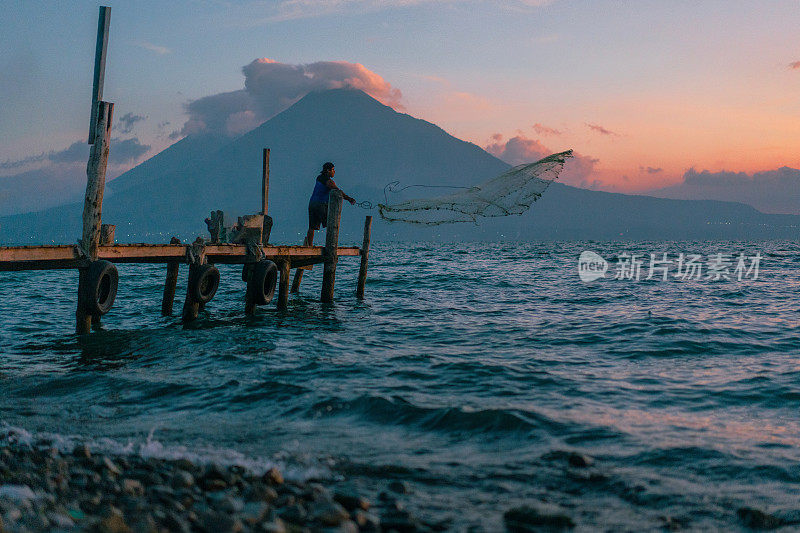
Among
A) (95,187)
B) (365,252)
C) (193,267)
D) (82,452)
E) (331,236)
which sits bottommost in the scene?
(82,452)

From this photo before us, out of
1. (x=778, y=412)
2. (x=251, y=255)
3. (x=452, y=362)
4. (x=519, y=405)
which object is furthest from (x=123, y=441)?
(x=251, y=255)

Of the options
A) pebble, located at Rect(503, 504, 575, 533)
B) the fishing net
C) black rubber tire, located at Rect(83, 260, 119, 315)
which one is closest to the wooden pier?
black rubber tire, located at Rect(83, 260, 119, 315)

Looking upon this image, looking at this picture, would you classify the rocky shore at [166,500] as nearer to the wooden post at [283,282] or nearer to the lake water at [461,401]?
the lake water at [461,401]

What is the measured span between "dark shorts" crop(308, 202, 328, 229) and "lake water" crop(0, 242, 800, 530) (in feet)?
10.6

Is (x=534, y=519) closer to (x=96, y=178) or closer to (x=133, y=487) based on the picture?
(x=133, y=487)

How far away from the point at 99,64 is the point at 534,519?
13.0 m

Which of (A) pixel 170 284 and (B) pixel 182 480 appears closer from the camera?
(B) pixel 182 480

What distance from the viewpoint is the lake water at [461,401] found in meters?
6.44

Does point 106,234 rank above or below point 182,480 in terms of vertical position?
above

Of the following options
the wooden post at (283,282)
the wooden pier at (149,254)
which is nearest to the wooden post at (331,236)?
the wooden pier at (149,254)

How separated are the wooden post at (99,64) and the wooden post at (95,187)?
0.31ft

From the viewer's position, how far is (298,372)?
37.9 ft

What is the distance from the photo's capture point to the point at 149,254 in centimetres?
1503

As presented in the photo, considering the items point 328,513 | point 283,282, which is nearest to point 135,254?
point 283,282
